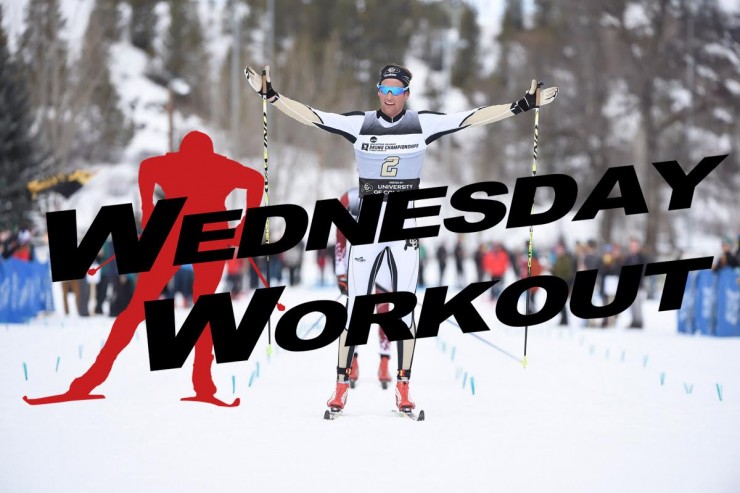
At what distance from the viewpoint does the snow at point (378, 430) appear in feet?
17.9

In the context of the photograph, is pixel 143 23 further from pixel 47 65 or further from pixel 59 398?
pixel 59 398

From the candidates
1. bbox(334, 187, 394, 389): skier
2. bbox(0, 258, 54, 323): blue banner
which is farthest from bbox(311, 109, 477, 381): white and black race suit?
bbox(0, 258, 54, 323): blue banner

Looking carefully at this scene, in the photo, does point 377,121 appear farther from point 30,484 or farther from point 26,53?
point 26,53

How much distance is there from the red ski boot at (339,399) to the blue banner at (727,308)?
10695 mm

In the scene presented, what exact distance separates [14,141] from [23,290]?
12.8m

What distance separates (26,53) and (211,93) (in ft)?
41.8

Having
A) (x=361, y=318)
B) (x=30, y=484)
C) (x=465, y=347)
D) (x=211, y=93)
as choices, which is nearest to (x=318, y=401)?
(x=361, y=318)

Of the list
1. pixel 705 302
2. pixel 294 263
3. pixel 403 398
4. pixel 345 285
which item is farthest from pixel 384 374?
pixel 294 263

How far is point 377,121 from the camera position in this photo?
797 centimetres

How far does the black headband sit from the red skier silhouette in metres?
1.25

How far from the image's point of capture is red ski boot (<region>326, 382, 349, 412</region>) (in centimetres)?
755

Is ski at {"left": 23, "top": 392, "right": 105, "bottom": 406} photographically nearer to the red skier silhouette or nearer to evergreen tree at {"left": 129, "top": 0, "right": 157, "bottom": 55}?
the red skier silhouette

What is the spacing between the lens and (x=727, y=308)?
55.2ft

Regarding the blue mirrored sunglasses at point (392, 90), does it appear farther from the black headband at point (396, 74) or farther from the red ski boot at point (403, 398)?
the red ski boot at point (403, 398)
